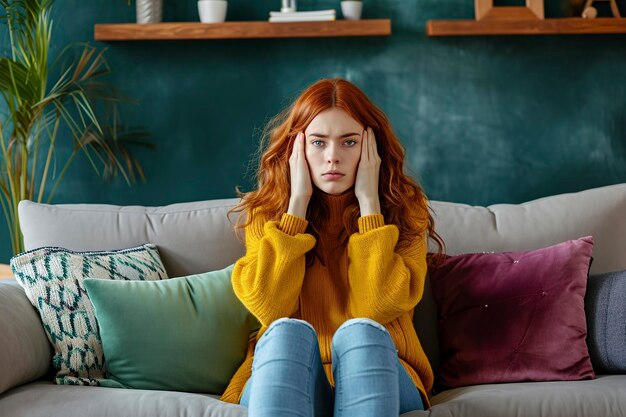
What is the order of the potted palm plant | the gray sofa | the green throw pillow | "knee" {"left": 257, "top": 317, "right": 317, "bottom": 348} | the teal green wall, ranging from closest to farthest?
1. "knee" {"left": 257, "top": 317, "right": 317, "bottom": 348}
2. the green throw pillow
3. the gray sofa
4. the potted palm plant
5. the teal green wall

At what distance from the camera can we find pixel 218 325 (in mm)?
2193

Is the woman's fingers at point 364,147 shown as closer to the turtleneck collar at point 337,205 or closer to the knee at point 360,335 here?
the turtleneck collar at point 337,205

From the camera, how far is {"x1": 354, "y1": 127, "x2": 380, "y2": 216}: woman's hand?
2.16 metres

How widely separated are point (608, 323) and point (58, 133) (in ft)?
7.45

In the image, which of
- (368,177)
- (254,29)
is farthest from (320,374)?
(254,29)

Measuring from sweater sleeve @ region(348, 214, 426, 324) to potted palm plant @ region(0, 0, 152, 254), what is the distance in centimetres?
152

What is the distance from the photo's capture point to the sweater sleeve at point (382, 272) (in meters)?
2.02

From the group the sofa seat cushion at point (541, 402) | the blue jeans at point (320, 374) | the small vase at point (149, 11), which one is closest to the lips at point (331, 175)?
the blue jeans at point (320, 374)

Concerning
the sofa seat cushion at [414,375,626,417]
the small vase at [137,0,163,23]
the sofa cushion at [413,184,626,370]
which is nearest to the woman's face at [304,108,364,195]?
the sofa cushion at [413,184,626,370]

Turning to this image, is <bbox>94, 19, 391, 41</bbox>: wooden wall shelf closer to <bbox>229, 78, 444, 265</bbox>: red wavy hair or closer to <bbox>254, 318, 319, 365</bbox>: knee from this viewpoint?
<bbox>229, 78, 444, 265</bbox>: red wavy hair

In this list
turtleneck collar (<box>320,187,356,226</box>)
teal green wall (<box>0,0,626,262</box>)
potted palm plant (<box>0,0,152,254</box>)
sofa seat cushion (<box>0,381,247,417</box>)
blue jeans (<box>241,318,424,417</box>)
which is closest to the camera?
blue jeans (<box>241,318,424,417</box>)

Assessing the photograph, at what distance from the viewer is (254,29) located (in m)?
3.26

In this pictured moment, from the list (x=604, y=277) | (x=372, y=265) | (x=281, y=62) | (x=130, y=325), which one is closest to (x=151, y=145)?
(x=281, y=62)

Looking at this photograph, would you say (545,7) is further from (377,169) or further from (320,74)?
(377,169)
